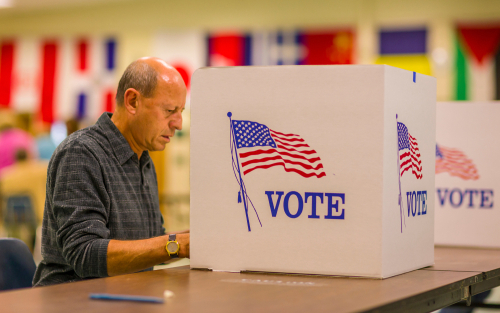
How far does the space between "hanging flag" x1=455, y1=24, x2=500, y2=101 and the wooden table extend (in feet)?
21.2

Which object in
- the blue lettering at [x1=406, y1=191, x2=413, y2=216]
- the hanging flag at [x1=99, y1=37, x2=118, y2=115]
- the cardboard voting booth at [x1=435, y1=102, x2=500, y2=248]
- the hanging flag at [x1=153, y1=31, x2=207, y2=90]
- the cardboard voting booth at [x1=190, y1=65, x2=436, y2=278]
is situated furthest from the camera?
the hanging flag at [x1=99, y1=37, x2=118, y2=115]

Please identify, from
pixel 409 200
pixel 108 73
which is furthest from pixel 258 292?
pixel 108 73

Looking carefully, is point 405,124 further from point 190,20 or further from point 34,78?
point 34,78

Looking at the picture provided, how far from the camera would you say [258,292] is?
3.60ft

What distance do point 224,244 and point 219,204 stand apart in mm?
94

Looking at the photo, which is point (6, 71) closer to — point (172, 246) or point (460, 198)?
point (460, 198)

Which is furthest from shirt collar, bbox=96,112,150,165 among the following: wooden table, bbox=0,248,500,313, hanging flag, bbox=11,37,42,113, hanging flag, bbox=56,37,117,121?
hanging flag, bbox=11,37,42,113

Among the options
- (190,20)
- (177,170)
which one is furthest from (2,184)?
(190,20)

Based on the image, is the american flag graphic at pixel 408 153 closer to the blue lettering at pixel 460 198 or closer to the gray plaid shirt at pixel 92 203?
the blue lettering at pixel 460 198

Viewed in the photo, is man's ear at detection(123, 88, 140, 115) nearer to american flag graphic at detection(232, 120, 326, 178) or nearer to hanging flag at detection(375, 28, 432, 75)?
american flag graphic at detection(232, 120, 326, 178)

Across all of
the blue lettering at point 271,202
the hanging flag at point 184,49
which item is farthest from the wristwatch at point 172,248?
the hanging flag at point 184,49

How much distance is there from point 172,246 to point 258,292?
1.18 ft

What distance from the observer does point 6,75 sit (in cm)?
1003

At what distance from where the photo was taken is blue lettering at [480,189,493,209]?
1995 millimetres
